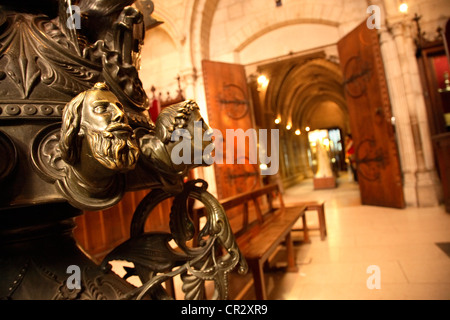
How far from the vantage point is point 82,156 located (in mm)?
405

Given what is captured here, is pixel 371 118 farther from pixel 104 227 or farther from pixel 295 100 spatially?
pixel 295 100

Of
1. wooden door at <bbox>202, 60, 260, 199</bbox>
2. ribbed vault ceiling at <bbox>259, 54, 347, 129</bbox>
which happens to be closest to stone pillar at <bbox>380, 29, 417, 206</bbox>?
ribbed vault ceiling at <bbox>259, 54, 347, 129</bbox>

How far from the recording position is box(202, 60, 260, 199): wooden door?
15.8 ft

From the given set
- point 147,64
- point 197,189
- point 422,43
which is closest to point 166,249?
point 197,189

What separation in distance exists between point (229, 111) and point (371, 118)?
2471 mm

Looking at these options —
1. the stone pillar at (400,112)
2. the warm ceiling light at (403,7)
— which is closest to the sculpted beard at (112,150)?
the stone pillar at (400,112)

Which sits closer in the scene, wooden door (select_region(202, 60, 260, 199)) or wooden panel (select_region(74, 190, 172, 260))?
wooden panel (select_region(74, 190, 172, 260))

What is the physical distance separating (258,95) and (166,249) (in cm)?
876

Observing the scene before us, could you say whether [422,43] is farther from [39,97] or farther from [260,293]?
[39,97]

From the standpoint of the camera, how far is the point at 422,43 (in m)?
4.33

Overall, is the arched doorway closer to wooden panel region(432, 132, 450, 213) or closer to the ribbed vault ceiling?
the ribbed vault ceiling

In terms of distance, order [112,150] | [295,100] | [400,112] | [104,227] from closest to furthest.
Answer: [112,150] < [104,227] < [400,112] < [295,100]

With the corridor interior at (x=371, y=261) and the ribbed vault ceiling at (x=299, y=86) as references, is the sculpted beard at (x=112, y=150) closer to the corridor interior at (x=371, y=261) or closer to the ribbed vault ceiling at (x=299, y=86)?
the corridor interior at (x=371, y=261)

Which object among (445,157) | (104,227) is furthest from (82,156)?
(445,157)
